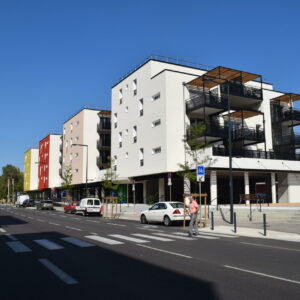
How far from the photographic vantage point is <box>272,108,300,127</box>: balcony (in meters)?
38.7

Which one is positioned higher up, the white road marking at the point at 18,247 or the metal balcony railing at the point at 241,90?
the metal balcony railing at the point at 241,90

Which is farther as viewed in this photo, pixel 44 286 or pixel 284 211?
pixel 284 211

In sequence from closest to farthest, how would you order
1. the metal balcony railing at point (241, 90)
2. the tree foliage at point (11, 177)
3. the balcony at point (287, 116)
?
the metal balcony railing at point (241, 90) < the balcony at point (287, 116) < the tree foliage at point (11, 177)

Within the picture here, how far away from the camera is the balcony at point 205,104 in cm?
3303

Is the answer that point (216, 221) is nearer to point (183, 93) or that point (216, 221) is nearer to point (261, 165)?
point (261, 165)

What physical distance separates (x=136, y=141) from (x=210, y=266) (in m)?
32.3

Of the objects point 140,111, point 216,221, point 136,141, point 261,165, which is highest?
point 140,111

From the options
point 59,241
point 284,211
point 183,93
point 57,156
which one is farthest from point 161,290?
point 57,156

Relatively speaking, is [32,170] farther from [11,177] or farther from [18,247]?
[18,247]

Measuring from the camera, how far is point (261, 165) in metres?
32.2

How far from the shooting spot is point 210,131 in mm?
33375

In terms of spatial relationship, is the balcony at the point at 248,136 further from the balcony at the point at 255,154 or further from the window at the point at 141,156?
the window at the point at 141,156

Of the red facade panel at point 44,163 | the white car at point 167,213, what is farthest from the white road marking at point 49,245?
the red facade panel at point 44,163

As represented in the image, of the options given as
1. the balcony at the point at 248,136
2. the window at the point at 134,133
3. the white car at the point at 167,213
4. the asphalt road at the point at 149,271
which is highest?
the window at the point at 134,133
